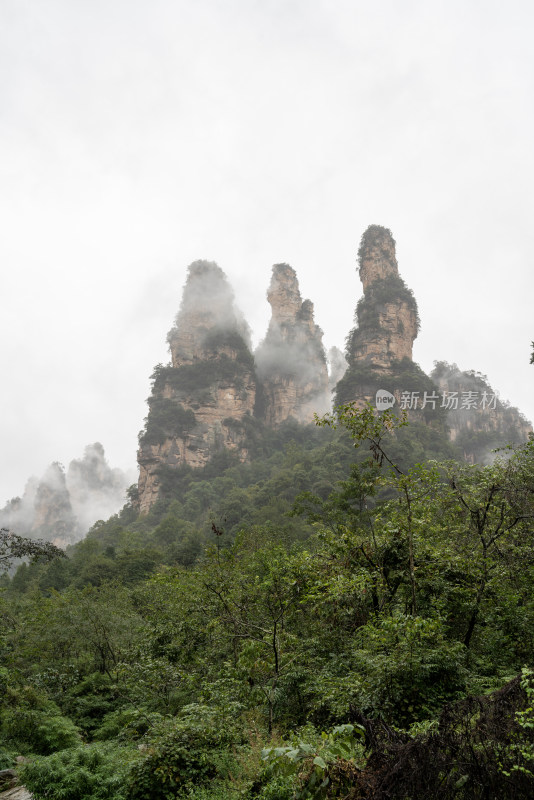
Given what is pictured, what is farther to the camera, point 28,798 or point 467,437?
point 467,437

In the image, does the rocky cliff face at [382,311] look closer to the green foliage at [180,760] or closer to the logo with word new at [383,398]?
the logo with word new at [383,398]

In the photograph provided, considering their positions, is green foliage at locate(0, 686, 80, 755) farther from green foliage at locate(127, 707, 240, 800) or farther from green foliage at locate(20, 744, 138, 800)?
green foliage at locate(127, 707, 240, 800)

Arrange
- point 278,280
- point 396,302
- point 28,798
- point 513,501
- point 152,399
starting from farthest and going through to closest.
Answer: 1. point 278,280
2. point 152,399
3. point 396,302
4. point 513,501
5. point 28,798

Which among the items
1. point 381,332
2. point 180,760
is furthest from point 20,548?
point 381,332

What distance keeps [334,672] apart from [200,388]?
56.4 meters

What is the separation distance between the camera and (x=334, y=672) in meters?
6.88

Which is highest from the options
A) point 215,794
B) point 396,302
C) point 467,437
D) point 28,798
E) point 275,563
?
point 396,302

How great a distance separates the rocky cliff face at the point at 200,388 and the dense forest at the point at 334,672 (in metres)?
45.8

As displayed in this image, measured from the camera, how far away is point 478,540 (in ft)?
23.6

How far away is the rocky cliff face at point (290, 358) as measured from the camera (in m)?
70.8

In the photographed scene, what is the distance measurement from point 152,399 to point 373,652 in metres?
59.5

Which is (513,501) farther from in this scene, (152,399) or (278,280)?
(278,280)

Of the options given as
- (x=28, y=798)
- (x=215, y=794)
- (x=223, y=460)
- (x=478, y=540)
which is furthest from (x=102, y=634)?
(x=223, y=460)

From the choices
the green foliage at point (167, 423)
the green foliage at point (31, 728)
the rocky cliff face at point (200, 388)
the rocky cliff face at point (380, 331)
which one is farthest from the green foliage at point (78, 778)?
the green foliage at point (167, 423)
